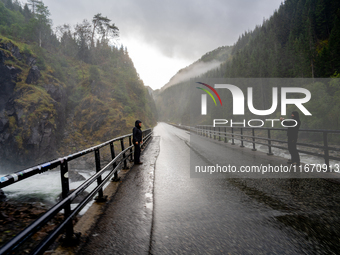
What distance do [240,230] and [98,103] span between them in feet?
143

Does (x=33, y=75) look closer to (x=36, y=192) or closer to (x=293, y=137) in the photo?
(x=36, y=192)

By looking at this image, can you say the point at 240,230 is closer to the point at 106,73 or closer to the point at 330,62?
the point at 330,62

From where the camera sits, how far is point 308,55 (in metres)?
44.7

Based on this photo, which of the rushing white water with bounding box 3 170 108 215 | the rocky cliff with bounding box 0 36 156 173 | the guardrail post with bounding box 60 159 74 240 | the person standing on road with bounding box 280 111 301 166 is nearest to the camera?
the guardrail post with bounding box 60 159 74 240

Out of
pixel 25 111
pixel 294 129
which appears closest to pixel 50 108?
pixel 25 111

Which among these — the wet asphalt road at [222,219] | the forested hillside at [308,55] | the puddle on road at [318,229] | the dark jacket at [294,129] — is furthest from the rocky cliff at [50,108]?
the forested hillside at [308,55]

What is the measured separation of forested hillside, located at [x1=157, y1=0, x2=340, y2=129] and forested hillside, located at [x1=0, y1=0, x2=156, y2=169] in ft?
116

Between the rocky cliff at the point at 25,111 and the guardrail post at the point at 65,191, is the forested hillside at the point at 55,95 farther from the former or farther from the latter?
the guardrail post at the point at 65,191

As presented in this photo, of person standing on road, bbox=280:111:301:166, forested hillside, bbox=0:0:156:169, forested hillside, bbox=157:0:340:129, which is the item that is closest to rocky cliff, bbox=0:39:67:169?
forested hillside, bbox=0:0:156:169

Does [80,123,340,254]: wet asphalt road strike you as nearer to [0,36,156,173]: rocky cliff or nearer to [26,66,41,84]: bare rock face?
[0,36,156,173]: rocky cliff

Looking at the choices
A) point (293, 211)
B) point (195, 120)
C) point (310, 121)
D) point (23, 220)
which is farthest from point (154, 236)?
point (195, 120)

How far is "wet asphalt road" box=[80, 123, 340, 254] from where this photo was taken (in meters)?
2.58

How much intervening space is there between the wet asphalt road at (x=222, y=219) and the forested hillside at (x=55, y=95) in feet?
106

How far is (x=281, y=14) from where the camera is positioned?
79.5 m
